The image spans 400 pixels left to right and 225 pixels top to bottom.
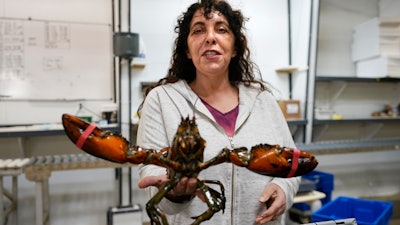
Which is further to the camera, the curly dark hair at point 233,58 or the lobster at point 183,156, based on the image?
the curly dark hair at point 233,58

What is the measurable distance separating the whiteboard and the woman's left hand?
2382 millimetres

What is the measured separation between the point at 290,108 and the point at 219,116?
247 centimetres

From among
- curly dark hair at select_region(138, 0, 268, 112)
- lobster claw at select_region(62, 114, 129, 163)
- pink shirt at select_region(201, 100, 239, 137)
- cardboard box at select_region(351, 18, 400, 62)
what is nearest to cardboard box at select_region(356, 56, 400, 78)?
cardboard box at select_region(351, 18, 400, 62)

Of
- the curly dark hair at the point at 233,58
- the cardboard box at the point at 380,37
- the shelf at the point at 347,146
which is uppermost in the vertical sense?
the cardboard box at the point at 380,37

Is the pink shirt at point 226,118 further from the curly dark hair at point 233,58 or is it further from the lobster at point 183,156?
the lobster at point 183,156

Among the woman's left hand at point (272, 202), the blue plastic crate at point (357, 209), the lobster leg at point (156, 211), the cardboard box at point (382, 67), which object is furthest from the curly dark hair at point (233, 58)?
the cardboard box at point (382, 67)

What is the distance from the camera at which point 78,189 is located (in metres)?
3.04

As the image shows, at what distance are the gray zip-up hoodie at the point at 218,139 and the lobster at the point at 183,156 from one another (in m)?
0.26

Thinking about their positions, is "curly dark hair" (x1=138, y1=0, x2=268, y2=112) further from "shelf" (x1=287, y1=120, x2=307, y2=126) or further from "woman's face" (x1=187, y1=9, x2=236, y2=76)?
"shelf" (x1=287, y1=120, x2=307, y2=126)

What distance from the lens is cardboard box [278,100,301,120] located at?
3291 millimetres

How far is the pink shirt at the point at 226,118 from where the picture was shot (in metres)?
1.01

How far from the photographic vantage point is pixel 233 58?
46.5 inches

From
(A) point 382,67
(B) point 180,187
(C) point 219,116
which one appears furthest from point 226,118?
(A) point 382,67

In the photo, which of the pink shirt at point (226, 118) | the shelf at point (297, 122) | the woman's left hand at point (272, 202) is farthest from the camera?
the shelf at point (297, 122)
